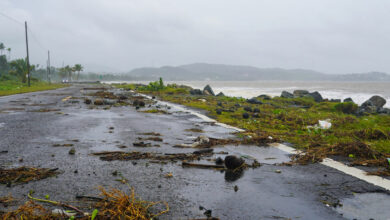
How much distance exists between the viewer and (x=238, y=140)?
716 cm

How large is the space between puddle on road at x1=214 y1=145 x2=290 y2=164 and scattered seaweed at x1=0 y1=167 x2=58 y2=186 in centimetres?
321

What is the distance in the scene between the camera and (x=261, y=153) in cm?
596

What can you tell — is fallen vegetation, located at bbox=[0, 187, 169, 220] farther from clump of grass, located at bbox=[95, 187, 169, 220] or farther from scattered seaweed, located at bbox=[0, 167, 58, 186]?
scattered seaweed, located at bbox=[0, 167, 58, 186]

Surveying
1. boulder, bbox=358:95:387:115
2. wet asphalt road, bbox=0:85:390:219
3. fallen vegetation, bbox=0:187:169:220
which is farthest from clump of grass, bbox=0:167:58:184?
boulder, bbox=358:95:387:115

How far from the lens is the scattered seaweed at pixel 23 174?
3.86 meters

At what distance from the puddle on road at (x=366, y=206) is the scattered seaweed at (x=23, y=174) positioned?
153 inches

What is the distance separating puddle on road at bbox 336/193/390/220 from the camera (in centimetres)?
312

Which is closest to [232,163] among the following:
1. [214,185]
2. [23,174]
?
[214,185]

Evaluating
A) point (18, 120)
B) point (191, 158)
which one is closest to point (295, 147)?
point (191, 158)

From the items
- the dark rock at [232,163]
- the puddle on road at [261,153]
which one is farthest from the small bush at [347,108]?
the dark rock at [232,163]

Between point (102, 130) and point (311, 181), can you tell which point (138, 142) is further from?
point (311, 181)

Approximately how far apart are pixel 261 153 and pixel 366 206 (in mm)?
2679

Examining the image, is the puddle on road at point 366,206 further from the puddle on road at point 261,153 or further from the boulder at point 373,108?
the boulder at point 373,108

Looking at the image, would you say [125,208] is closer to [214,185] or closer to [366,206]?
[214,185]
